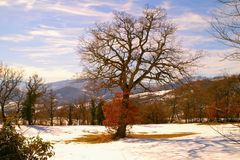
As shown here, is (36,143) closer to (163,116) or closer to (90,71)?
(90,71)

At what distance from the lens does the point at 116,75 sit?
30.5 metres

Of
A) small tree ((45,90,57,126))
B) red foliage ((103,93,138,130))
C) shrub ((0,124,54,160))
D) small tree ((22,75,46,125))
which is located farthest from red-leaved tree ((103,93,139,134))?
small tree ((45,90,57,126))

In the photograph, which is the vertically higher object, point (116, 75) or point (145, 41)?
point (145, 41)

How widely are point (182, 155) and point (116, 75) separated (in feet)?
47.0

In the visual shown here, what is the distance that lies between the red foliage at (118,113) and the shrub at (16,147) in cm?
1935

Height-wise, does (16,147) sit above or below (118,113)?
below

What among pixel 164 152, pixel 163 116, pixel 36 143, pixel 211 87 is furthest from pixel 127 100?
pixel 163 116

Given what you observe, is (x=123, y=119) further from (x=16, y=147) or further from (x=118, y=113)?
(x=16, y=147)

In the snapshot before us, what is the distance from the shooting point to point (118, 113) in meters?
31.1

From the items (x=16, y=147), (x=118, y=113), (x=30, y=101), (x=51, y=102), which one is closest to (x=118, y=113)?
(x=118, y=113)

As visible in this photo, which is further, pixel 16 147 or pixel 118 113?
pixel 118 113

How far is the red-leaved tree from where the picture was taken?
31.1 meters

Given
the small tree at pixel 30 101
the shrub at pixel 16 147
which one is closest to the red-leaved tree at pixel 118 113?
the shrub at pixel 16 147

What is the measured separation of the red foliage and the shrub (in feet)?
63.5
